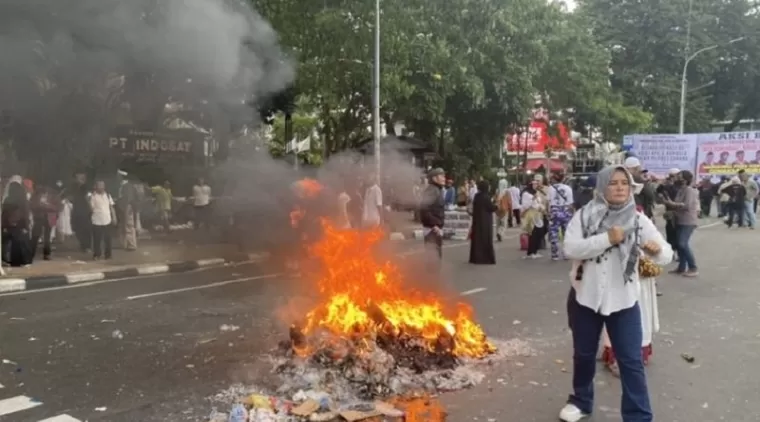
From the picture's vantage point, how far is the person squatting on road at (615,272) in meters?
3.82

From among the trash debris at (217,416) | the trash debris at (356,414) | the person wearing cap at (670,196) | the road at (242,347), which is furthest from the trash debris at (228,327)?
the person wearing cap at (670,196)

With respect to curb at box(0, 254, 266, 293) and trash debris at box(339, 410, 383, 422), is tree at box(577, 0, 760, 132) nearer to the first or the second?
curb at box(0, 254, 266, 293)

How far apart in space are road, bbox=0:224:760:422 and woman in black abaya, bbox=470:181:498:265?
1251 millimetres

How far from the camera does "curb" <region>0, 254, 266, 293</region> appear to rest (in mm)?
9383

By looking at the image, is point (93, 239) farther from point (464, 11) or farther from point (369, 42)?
point (464, 11)

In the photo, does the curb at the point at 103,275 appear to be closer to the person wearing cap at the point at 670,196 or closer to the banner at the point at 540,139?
the person wearing cap at the point at 670,196

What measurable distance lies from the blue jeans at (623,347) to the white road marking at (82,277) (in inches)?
325

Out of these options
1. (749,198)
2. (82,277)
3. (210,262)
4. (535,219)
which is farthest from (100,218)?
(749,198)

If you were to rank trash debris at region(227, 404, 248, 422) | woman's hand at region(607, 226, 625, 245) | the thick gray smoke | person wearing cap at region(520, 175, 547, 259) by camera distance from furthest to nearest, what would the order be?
person wearing cap at region(520, 175, 547, 259), the thick gray smoke, trash debris at region(227, 404, 248, 422), woman's hand at region(607, 226, 625, 245)

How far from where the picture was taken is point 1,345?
19.6 feet

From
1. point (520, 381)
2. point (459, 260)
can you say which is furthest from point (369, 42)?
point (520, 381)

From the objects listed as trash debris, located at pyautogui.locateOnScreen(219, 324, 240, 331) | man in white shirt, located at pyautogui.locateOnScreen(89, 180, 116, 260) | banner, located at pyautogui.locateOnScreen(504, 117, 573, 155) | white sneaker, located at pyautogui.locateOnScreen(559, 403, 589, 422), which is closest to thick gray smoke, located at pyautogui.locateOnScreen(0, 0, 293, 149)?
man in white shirt, located at pyautogui.locateOnScreen(89, 180, 116, 260)

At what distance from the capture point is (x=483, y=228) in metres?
11.3

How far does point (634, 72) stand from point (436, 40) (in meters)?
20.4
